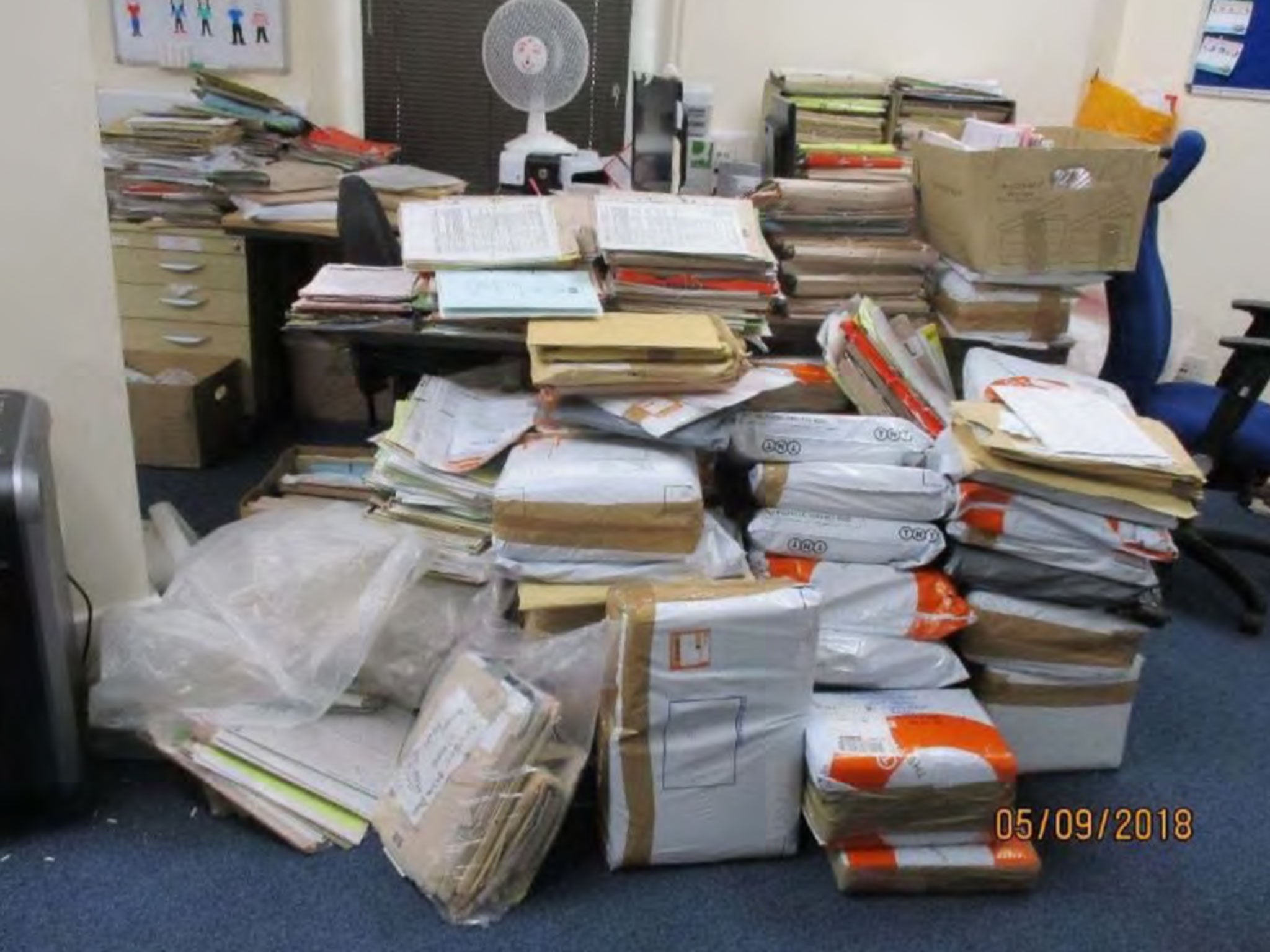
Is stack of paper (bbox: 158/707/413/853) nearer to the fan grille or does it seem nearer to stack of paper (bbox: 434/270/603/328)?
stack of paper (bbox: 434/270/603/328)

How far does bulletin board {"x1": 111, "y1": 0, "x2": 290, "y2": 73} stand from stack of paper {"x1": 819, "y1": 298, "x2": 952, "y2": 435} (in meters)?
2.33

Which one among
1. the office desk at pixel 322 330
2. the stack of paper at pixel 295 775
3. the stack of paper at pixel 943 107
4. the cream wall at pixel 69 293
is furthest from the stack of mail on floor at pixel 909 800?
the stack of paper at pixel 943 107

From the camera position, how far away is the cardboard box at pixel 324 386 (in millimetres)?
3498

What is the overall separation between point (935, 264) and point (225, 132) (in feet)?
6.94

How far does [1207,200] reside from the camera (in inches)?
141

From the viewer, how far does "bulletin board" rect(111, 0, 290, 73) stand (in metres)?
3.51

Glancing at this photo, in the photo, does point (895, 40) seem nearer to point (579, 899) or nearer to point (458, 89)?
point (458, 89)

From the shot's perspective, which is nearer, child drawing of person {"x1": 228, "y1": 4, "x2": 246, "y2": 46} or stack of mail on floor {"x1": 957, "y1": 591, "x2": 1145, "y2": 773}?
stack of mail on floor {"x1": 957, "y1": 591, "x2": 1145, "y2": 773}

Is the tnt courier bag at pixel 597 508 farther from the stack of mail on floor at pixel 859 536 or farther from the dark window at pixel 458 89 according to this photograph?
the dark window at pixel 458 89

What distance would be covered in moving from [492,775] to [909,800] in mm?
641

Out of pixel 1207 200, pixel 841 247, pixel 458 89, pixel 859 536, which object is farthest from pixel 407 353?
pixel 1207 200

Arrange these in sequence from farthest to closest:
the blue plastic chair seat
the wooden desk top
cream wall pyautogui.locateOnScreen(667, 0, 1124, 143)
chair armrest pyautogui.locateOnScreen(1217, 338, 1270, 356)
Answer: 1. cream wall pyautogui.locateOnScreen(667, 0, 1124, 143)
2. the wooden desk top
3. the blue plastic chair seat
4. chair armrest pyautogui.locateOnScreen(1217, 338, 1270, 356)

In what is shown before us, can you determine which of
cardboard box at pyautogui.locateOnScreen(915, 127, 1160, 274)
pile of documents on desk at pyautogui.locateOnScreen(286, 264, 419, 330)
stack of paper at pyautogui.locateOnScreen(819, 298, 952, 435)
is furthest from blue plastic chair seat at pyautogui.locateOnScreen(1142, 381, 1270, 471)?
pile of documents on desk at pyautogui.locateOnScreen(286, 264, 419, 330)
